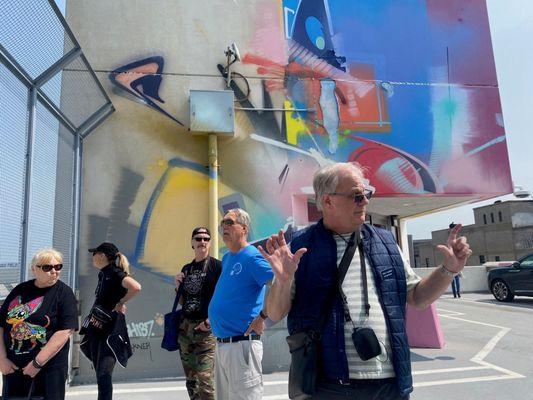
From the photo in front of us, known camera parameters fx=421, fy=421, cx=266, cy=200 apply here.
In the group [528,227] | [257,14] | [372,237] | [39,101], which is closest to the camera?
[372,237]

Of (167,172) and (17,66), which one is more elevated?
(17,66)

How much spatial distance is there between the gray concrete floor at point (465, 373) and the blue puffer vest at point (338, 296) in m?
3.16

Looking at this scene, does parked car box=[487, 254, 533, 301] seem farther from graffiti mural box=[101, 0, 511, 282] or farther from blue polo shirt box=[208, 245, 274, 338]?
blue polo shirt box=[208, 245, 274, 338]

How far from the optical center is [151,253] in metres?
5.73

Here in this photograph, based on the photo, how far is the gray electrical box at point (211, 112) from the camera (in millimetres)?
5859

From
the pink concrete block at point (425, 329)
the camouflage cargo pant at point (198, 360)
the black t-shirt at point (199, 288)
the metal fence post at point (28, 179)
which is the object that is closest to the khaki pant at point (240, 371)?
the camouflage cargo pant at point (198, 360)

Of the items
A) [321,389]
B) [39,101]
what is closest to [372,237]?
[321,389]

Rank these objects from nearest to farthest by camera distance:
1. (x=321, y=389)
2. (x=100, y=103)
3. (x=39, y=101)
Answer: (x=321, y=389), (x=39, y=101), (x=100, y=103)

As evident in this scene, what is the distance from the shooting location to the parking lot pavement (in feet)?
15.6

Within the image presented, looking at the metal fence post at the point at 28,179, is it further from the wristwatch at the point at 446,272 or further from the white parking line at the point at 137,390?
the wristwatch at the point at 446,272

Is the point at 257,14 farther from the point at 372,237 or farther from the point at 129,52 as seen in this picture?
the point at 372,237

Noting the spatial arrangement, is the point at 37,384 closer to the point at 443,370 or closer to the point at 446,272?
the point at 446,272

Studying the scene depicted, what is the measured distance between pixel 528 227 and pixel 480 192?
150 ft

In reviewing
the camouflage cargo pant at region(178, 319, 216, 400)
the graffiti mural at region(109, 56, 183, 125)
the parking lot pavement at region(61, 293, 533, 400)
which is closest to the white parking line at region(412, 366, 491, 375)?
the parking lot pavement at region(61, 293, 533, 400)
